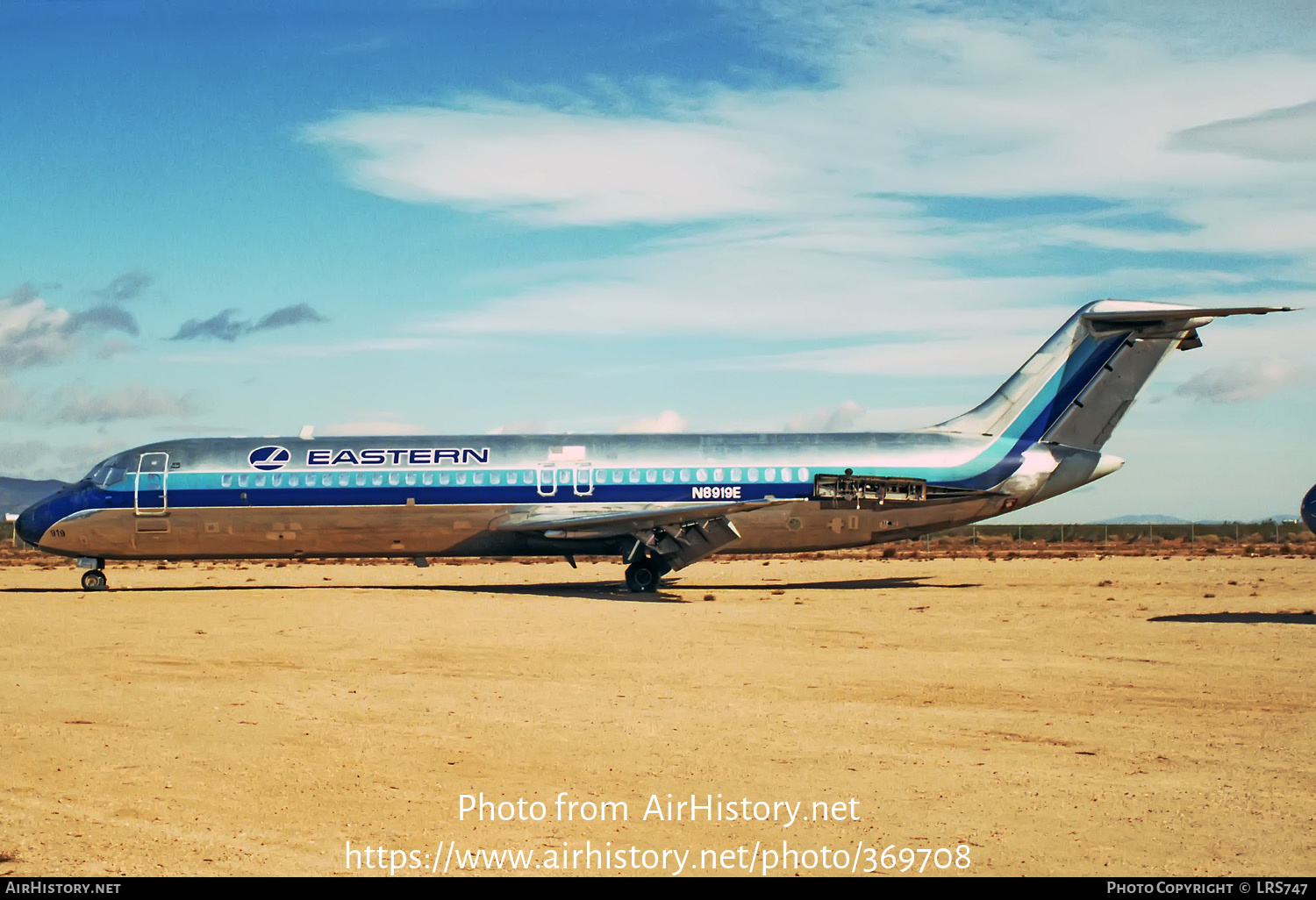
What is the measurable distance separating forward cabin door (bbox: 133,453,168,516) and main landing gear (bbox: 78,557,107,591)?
2446 mm

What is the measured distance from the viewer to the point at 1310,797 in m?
10.5

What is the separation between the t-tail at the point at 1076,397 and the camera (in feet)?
111

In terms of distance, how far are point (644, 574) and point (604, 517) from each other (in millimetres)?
1985

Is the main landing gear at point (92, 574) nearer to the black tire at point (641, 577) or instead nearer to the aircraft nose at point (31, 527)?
the aircraft nose at point (31, 527)

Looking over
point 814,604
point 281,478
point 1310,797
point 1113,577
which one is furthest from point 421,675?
point 1113,577

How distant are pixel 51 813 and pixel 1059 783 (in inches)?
343

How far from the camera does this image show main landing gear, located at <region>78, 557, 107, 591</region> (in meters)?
34.7

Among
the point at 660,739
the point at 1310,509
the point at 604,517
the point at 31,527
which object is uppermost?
the point at 1310,509

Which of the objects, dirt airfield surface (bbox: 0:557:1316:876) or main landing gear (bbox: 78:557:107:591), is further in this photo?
main landing gear (bbox: 78:557:107:591)

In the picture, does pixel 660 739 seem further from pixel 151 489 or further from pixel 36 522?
pixel 36 522

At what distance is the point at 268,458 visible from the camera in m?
34.0

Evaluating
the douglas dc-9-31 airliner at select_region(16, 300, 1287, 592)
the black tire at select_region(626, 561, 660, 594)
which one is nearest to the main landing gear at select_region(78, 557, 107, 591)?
the douglas dc-9-31 airliner at select_region(16, 300, 1287, 592)

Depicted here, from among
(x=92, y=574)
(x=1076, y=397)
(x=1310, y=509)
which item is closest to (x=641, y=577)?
(x=1076, y=397)

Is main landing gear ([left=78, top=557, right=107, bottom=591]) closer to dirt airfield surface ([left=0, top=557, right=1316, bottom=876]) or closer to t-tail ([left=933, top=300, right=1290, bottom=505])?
dirt airfield surface ([left=0, top=557, right=1316, bottom=876])
